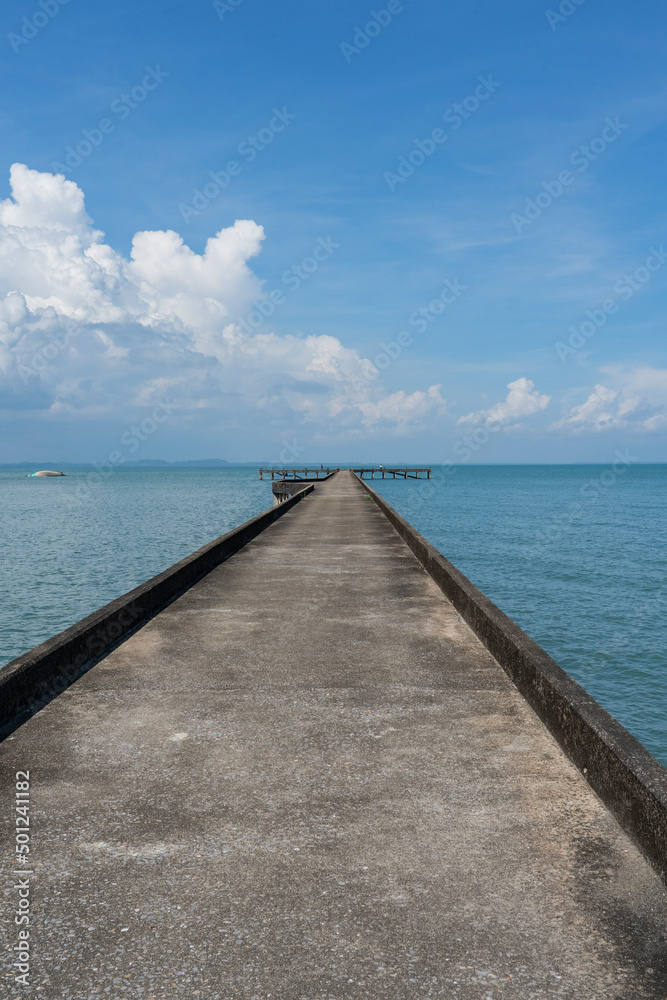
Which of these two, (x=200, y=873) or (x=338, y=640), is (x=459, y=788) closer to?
(x=200, y=873)

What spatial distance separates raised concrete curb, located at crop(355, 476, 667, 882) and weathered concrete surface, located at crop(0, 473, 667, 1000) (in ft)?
0.30

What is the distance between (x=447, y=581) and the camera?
8883mm

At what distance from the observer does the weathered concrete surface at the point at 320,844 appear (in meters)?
2.41

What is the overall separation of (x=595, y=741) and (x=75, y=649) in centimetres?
421

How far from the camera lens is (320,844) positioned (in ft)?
10.3

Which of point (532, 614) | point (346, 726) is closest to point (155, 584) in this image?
point (346, 726)

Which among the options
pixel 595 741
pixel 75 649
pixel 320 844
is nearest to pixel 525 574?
pixel 75 649

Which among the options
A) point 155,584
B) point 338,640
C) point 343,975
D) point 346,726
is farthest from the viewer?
point 155,584

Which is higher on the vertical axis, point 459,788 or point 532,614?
point 459,788

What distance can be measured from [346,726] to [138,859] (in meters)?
1.78
